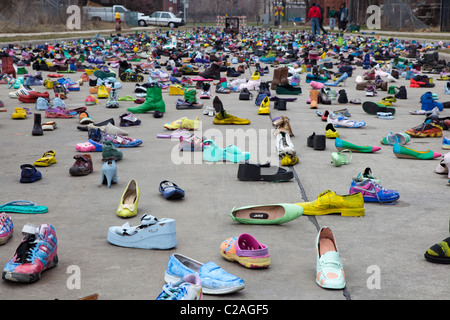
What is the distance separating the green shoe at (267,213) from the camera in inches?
201

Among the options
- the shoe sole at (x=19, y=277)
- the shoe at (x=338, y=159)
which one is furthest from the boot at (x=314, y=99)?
the shoe sole at (x=19, y=277)

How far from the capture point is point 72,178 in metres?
6.62

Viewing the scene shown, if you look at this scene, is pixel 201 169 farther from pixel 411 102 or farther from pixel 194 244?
pixel 411 102

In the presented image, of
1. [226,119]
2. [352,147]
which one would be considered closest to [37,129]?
[226,119]

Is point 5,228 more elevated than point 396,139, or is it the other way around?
point 396,139

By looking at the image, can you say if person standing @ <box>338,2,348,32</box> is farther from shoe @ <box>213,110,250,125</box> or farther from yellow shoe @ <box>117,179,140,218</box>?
yellow shoe @ <box>117,179,140,218</box>

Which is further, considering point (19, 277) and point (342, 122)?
point (342, 122)

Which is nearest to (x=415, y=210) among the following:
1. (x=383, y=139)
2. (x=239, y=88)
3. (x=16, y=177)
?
(x=383, y=139)

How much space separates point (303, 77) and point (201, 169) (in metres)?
11.2

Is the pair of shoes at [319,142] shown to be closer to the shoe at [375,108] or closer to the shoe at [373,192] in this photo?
the shoe at [373,192]

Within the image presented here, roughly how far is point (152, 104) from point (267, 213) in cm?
606

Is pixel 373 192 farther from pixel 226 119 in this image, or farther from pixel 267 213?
pixel 226 119

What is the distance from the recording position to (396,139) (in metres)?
8.30

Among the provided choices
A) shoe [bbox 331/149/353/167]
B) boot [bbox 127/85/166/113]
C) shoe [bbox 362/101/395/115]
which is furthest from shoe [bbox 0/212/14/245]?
shoe [bbox 362/101/395/115]
